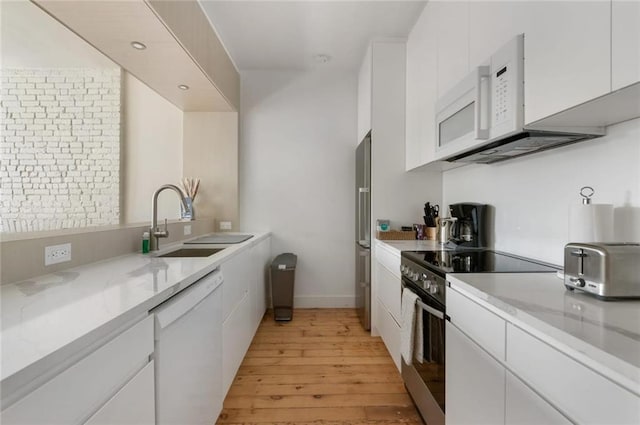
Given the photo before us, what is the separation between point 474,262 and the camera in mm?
1497

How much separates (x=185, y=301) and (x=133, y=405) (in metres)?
0.39

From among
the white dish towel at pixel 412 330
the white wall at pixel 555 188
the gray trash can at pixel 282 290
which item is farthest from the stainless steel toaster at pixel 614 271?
the gray trash can at pixel 282 290

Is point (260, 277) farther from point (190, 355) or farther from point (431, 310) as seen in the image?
point (431, 310)

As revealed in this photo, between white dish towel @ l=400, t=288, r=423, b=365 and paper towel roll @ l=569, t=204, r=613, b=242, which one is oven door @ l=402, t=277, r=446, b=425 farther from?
paper towel roll @ l=569, t=204, r=613, b=242

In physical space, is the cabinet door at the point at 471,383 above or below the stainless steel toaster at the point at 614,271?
below

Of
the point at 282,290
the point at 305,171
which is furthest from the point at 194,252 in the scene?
the point at 305,171

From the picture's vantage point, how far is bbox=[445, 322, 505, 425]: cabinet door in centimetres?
95

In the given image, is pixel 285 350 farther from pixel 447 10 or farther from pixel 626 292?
pixel 447 10

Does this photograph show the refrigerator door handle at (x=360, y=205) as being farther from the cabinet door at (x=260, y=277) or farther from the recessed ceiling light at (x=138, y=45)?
the recessed ceiling light at (x=138, y=45)

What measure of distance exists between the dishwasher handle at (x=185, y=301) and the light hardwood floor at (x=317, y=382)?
0.83 m

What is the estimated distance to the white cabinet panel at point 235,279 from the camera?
1.75 metres

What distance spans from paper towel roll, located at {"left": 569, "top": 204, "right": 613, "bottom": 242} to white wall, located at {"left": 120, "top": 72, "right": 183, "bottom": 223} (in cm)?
347

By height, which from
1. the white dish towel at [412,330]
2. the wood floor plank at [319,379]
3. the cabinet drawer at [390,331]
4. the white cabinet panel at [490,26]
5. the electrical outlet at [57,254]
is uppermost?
the white cabinet panel at [490,26]

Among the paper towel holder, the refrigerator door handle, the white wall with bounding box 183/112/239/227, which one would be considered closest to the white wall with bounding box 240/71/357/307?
the white wall with bounding box 183/112/239/227
